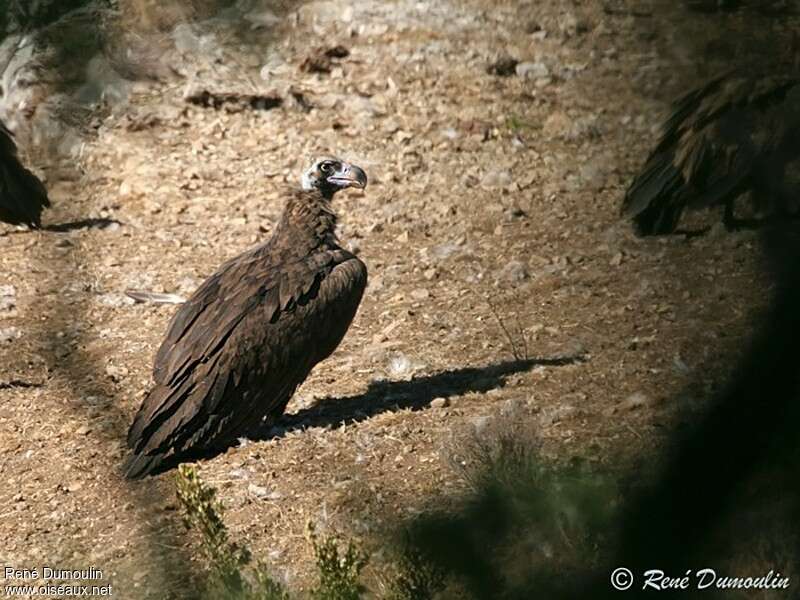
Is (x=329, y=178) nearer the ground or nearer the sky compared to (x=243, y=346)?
nearer the sky

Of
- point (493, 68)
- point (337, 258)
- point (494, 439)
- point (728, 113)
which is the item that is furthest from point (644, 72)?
point (494, 439)

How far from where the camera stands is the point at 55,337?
28.8 feet

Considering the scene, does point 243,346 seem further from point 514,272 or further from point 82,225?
point 82,225

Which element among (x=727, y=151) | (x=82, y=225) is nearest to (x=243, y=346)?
(x=727, y=151)

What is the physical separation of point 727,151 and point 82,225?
179 inches

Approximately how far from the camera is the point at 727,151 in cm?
835

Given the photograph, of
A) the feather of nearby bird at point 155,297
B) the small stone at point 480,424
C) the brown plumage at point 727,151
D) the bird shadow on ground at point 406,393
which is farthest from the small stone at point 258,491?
the brown plumage at point 727,151

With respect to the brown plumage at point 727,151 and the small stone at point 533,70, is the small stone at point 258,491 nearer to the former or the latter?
the brown plumage at point 727,151

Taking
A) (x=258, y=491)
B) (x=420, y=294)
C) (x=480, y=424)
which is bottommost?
(x=420, y=294)

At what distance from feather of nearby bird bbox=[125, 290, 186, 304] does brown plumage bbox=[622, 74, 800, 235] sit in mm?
2796

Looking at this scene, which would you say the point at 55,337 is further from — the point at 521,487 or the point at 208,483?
the point at 521,487

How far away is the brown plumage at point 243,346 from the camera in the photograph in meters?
6.93

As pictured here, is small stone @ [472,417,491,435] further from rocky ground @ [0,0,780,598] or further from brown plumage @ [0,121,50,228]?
brown plumage @ [0,121,50,228]

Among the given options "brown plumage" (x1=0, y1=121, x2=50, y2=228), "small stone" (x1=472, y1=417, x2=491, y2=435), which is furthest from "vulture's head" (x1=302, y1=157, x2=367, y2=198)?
"brown plumage" (x1=0, y1=121, x2=50, y2=228)
